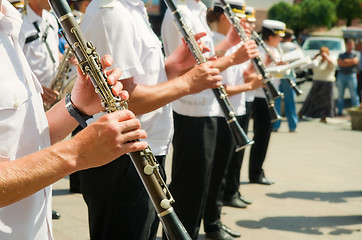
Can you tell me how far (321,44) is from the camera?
18.4m

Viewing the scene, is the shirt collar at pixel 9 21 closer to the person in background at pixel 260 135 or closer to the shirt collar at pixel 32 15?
the shirt collar at pixel 32 15

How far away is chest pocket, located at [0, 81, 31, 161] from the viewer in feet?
4.92

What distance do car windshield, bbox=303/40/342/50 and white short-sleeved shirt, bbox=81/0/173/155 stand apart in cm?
1624

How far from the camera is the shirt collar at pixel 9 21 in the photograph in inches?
62.1

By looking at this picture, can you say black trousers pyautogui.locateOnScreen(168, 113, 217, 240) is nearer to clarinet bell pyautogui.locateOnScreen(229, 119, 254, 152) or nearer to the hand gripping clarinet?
clarinet bell pyautogui.locateOnScreen(229, 119, 254, 152)

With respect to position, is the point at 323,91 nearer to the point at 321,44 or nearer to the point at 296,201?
the point at 321,44

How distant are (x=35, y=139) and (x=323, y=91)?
11.1 metres

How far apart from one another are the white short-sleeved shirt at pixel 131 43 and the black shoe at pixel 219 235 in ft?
6.11

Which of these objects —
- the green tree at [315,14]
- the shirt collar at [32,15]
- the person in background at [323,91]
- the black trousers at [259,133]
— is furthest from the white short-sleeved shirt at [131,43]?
the green tree at [315,14]

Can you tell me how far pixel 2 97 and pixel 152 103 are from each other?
38.1 inches

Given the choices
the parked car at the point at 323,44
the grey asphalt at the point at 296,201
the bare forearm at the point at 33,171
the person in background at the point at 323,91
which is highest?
the bare forearm at the point at 33,171

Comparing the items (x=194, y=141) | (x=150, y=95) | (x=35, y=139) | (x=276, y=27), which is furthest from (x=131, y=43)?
(x=276, y=27)

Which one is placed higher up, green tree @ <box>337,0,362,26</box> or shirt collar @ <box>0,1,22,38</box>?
shirt collar @ <box>0,1,22,38</box>

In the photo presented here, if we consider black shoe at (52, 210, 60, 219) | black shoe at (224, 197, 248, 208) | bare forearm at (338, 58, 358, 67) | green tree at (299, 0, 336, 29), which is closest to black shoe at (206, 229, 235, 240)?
black shoe at (224, 197, 248, 208)
